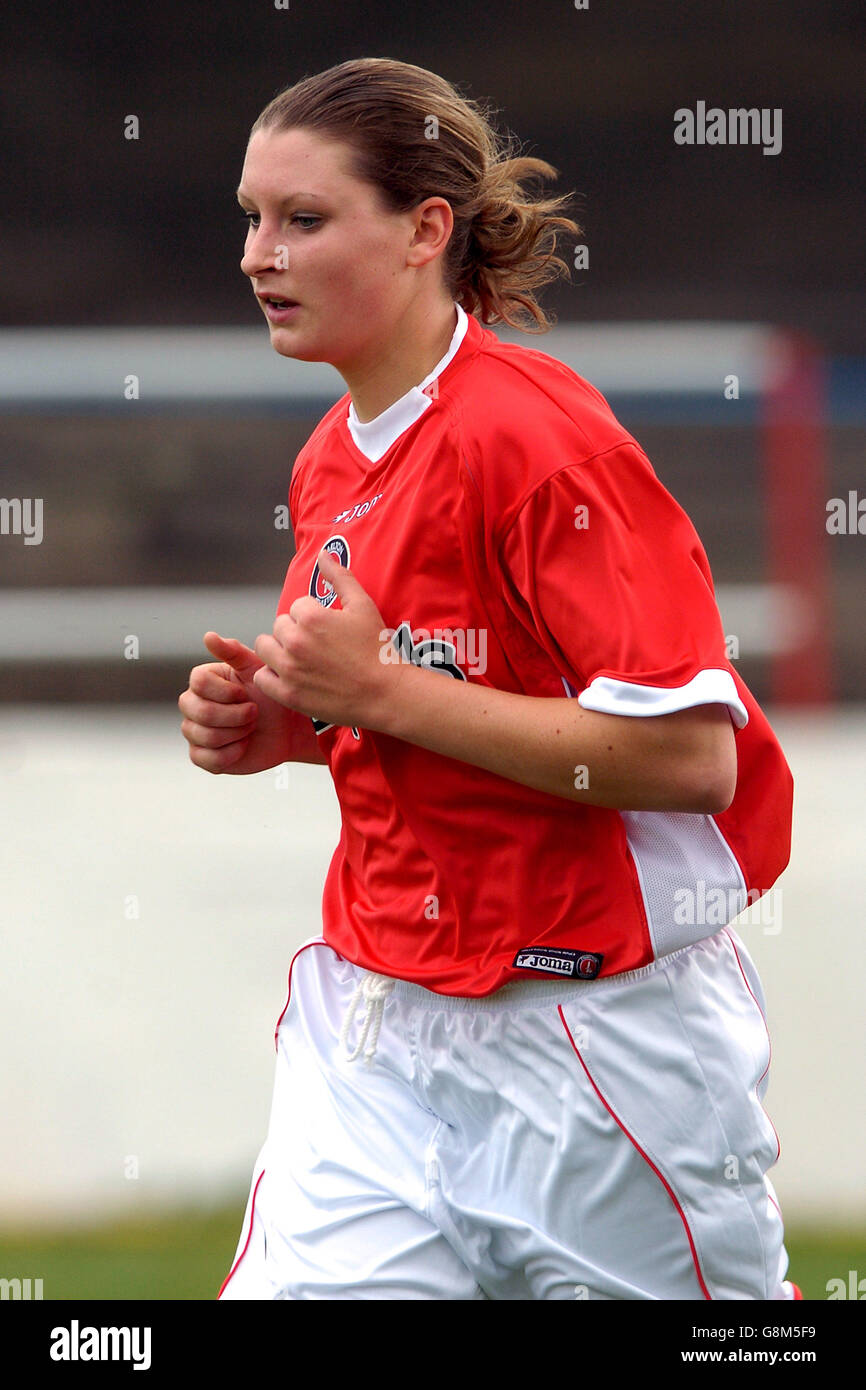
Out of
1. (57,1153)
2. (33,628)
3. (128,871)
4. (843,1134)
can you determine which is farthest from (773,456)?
(57,1153)

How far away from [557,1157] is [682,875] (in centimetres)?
22

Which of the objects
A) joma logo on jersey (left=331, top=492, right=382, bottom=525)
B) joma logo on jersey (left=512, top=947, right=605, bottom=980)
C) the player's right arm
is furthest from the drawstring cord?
joma logo on jersey (left=331, top=492, right=382, bottom=525)

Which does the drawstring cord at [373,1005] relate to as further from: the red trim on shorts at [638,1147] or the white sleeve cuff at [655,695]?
the white sleeve cuff at [655,695]

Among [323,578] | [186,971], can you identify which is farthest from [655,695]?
[186,971]

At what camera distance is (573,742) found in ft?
3.63

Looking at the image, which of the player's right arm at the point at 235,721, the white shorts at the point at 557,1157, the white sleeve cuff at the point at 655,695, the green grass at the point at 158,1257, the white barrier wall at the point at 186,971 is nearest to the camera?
the white sleeve cuff at the point at 655,695

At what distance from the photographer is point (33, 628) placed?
6.29m

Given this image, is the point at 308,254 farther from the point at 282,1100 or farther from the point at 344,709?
the point at 282,1100

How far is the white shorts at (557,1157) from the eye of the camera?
1181 mm

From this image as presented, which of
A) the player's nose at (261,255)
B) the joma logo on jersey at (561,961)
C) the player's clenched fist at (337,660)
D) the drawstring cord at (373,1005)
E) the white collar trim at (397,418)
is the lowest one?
the drawstring cord at (373,1005)

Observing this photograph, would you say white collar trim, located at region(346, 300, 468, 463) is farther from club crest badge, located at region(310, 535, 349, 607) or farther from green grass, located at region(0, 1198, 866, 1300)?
green grass, located at region(0, 1198, 866, 1300)

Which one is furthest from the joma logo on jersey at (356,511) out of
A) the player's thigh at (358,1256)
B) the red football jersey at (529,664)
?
the player's thigh at (358,1256)

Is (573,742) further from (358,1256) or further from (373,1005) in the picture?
(358,1256)

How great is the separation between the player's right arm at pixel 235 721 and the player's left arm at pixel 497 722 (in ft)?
0.60
